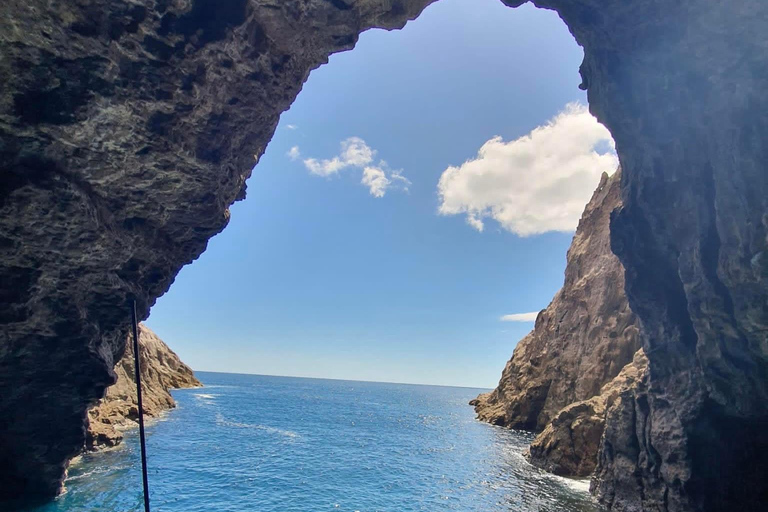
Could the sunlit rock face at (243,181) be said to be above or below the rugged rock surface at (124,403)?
above

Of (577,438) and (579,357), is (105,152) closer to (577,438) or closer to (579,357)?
(577,438)

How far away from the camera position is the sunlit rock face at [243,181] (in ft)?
52.1

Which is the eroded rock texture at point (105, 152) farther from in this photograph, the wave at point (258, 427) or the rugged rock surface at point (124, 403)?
the wave at point (258, 427)

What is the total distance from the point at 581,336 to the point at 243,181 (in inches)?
2076

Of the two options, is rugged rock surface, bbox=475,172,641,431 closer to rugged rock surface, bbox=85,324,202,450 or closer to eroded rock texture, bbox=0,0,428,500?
eroded rock texture, bbox=0,0,428,500

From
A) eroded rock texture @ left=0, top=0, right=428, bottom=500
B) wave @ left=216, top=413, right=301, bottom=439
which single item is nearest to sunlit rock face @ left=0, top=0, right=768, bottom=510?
eroded rock texture @ left=0, top=0, right=428, bottom=500

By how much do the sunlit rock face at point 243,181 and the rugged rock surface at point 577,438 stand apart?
1060cm

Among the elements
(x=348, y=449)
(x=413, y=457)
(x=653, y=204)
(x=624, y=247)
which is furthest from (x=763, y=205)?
(x=348, y=449)

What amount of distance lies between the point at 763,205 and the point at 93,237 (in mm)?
29899

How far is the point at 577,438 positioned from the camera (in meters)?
36.3

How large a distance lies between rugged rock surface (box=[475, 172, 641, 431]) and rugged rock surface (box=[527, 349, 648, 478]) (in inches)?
507

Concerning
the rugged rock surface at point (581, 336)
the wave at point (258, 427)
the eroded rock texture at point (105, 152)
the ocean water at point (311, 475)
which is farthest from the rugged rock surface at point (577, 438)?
the eroded rock texture at point (105, 152)

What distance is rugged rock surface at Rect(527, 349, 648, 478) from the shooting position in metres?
35.2

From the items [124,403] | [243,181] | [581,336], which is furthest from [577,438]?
[124,403]
